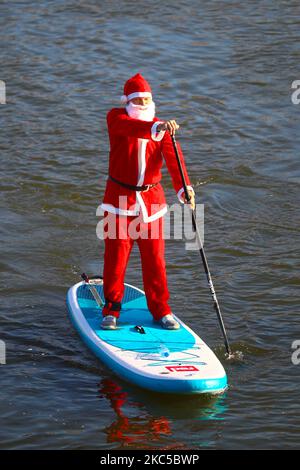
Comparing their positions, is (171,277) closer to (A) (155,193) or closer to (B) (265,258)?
(B) (265,258)

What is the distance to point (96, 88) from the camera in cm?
1515

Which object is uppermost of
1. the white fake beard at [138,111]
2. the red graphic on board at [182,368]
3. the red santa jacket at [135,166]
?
the white fake beard at [138,111]

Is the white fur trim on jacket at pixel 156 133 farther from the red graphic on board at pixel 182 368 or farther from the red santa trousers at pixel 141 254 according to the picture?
the red graphic on board at pixel 182 368

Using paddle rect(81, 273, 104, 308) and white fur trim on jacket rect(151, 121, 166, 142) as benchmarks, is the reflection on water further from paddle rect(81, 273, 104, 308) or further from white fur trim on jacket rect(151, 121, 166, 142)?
white fur trim on jacket rect(151, 121, 166, 142)

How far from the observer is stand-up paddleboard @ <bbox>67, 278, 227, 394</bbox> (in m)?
7.50

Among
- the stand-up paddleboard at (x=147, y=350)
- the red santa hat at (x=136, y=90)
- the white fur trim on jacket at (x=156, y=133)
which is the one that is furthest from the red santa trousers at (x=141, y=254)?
the red santa hat at (x=136, y=90)

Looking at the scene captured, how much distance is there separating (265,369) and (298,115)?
6815mm

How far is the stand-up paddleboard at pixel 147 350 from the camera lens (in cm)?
750

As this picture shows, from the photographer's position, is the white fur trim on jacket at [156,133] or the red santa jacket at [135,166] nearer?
the white fur trim on jacket at [156,133]

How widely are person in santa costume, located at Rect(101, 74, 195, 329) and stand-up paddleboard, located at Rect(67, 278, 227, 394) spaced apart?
159 mm

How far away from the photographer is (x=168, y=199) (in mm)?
11922

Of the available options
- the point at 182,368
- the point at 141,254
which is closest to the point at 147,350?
the point at 182,368

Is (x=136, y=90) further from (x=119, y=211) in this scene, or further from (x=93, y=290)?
(x=93, y=290)
